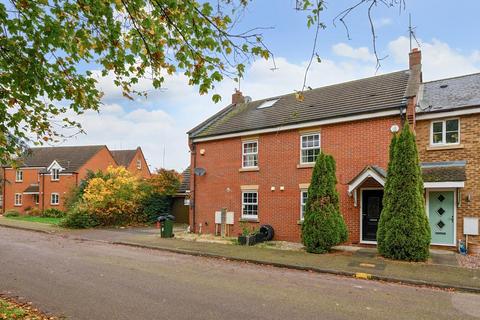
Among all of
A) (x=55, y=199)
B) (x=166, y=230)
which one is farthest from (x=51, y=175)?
(x=166, y=230)

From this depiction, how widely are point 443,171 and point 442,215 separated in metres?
1.68

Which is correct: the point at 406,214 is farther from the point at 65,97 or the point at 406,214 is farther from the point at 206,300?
the point at 65,97

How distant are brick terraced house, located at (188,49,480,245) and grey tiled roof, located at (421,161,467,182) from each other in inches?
1.3

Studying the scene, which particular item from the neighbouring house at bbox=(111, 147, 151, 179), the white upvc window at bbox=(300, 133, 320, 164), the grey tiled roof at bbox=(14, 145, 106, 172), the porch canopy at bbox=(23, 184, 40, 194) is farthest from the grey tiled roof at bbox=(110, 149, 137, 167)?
the white upvc window at bbox=(300, 133, 320, 164)

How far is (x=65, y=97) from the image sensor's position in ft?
22.3

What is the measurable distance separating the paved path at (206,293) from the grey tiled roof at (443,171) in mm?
5848

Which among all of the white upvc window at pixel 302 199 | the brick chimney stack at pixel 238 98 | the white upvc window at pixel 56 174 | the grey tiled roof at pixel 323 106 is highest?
the brick chimney stack at pixel 238 98

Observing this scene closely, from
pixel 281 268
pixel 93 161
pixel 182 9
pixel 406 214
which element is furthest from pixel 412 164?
pixel 93 161

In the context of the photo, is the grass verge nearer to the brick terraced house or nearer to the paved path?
the paved path

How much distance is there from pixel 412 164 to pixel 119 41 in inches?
387

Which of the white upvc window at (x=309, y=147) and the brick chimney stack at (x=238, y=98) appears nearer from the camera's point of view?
the white upvc window at (x=309, y=147)

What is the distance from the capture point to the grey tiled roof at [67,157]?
1566 inches

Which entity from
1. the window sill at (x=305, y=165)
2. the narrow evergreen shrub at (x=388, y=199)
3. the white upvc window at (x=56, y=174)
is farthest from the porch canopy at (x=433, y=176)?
the white upvc window at (x=56, y=174)

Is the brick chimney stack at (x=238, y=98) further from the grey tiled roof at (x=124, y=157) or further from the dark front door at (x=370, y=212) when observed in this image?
the grey tiled roof at (x=124, y=157)
